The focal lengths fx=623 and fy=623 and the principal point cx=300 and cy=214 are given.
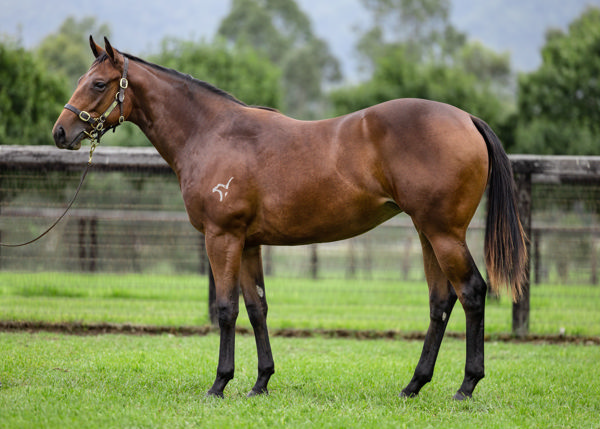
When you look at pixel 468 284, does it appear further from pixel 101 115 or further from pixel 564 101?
pixel 564 101

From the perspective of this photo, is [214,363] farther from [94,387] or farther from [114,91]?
[114,91]

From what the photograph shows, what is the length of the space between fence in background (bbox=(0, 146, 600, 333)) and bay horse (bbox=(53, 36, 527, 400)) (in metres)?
2.82

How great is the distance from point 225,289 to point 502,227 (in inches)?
86.5

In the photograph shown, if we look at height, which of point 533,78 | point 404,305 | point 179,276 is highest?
point 533,78

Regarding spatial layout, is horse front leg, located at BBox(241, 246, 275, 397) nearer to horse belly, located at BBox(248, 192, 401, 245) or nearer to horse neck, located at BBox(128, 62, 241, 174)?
horse belly, located at BBox(248, 192, 401, 245)

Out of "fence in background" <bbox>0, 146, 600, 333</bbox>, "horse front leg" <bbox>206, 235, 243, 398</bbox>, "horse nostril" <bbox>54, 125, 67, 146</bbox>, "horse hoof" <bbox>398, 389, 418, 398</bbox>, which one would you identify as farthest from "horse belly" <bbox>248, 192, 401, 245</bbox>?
"fence in background" <bbox>0, 146, 600, 333</bbox>

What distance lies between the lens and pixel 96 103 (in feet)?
16.5

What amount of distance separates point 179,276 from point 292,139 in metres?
4.45

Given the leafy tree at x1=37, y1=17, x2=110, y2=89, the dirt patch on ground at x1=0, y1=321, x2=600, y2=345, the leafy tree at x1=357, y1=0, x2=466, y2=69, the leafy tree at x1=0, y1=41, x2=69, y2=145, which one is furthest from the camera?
the leafy tree at x1=357, y1=0, x2=466, y2=69

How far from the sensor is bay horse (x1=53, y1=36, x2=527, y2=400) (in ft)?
14.8

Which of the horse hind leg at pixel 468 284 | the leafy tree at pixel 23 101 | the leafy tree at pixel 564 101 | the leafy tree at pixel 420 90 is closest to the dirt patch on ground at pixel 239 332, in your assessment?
the horse hind leg at pixel 468 284

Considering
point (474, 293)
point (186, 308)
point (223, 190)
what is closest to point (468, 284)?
point (474, 293)

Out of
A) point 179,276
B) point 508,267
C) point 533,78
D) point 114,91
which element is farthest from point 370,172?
point 533,78

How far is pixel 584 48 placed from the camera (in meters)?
18.1
